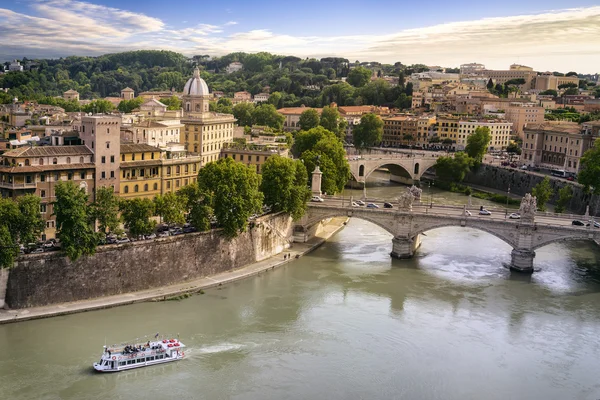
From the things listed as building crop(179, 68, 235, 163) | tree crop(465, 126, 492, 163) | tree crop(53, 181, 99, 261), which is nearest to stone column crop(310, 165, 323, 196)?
building crop(179, 68, 235, 163)

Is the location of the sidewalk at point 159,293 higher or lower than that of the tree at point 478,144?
lower

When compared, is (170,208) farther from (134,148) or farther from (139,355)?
(139,355)

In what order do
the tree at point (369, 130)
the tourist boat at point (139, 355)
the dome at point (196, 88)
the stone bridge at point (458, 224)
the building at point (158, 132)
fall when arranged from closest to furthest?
the tourist boat at point (139, 355) → the stone bridge at point (458, 224) → the building at point (158, 132) → the dome at point (196, 88) → the tree at point (369, 130)

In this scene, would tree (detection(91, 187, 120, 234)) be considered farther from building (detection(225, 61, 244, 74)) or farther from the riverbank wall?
building (detection(225, 61, 244, 74))

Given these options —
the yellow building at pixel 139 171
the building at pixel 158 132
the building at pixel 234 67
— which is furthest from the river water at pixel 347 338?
the building at pixel 234 67

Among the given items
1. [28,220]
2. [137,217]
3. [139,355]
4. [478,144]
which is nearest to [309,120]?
[478,144]

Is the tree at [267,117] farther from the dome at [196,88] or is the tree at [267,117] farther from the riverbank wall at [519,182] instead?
the dome at [196,88]
